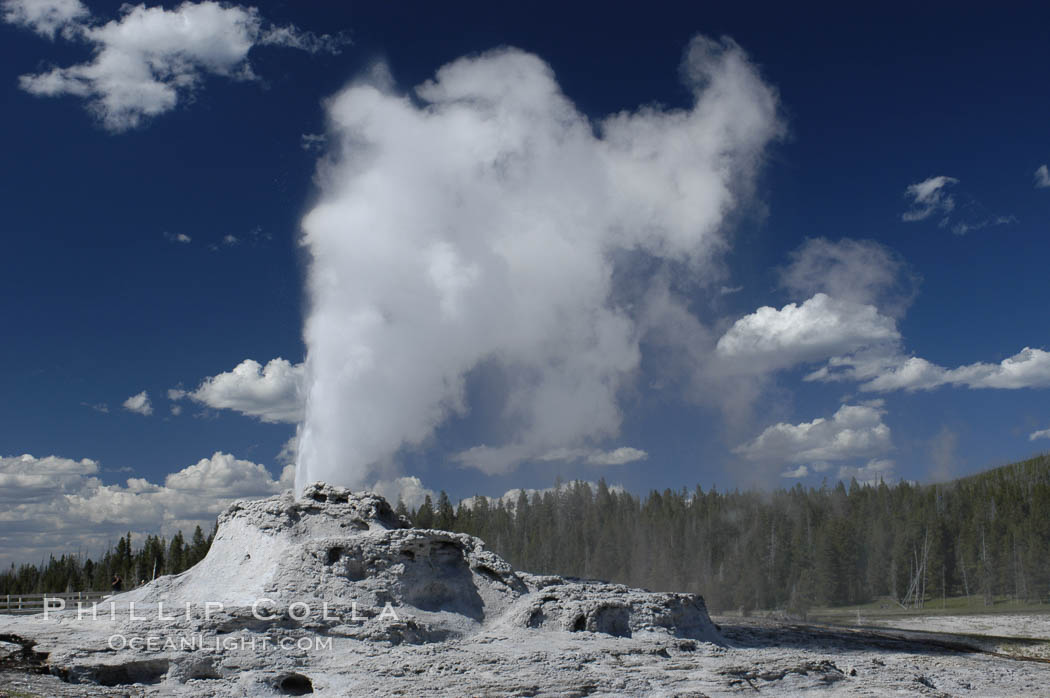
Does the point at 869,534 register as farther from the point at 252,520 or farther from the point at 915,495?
the point at 252,520

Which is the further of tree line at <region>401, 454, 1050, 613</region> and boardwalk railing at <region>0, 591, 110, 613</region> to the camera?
tree line at <region>401, 454, 1050, 613</region>

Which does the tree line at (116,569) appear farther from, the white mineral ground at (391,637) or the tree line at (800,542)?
Answer: the white mineral ground at (391,637)

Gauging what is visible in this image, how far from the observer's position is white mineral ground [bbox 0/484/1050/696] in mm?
14883

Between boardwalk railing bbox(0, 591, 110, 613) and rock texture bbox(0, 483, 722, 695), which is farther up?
rock texture bbox(0, 483, 722, 695)

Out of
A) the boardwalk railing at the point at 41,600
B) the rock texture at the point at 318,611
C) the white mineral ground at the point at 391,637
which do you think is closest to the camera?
the white mineral ground at the point at 391,637

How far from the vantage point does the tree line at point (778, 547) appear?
2953 inches

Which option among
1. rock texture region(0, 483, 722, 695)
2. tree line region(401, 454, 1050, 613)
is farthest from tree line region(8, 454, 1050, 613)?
rock texture region(0, 483, 722, 695)

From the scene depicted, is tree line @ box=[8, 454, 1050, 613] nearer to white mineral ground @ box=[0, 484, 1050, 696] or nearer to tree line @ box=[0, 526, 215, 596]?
tree line @ box=[0, 526, 215, 596]

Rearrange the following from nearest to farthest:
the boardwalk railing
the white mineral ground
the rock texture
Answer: the white mineral ground → the rock texture → the boardwalk railing

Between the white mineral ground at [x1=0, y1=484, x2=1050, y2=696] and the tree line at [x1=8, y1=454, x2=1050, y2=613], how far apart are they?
2098 inches

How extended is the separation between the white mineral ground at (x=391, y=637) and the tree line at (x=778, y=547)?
5328 cm

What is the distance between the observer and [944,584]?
79.3m

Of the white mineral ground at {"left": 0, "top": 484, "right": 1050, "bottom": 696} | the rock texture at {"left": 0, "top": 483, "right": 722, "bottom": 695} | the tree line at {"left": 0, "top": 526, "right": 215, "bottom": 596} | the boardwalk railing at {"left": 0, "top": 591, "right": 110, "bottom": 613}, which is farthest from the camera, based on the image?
the tree line at {"left": 0, "top": 526, "right": 215, "bottom": 596}

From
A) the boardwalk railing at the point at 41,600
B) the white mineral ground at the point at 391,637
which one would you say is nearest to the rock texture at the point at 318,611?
the white mineral ground at the point at 391,637
